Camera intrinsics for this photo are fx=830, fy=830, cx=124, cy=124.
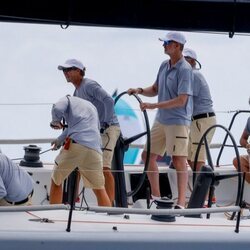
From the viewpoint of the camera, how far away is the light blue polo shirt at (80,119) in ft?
14.9

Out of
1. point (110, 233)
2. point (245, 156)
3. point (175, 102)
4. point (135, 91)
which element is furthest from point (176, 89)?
point (110, 233)

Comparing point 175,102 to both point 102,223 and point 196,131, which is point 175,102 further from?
point 102,223

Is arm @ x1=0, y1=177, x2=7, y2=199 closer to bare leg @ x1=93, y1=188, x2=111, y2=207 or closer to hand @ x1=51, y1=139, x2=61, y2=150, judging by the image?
bare leg @ x1=93, y1=188, x2=111, y2=207

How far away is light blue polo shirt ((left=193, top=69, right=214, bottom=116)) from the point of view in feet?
16.5

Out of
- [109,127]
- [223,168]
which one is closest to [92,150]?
[109,127]

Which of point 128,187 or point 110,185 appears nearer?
point 110,185

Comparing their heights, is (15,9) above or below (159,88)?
above

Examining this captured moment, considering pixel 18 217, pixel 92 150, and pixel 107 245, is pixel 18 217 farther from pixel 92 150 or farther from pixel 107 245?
pixel 92 150

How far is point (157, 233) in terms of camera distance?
3.66m

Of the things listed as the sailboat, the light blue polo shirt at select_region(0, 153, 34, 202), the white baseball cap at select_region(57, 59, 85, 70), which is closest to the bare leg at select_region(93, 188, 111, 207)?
the sailboat

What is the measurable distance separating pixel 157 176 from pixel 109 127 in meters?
0.42

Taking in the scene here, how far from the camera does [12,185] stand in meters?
3.70

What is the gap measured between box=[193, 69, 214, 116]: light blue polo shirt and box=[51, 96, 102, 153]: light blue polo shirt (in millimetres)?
732

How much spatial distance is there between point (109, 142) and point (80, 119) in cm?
→ 38
